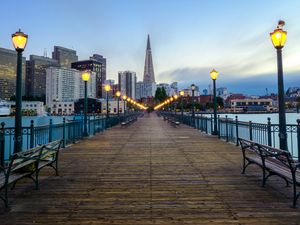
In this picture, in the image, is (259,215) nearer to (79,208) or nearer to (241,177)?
(241,177)

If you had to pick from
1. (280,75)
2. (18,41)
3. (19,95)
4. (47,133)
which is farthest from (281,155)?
(47,133)

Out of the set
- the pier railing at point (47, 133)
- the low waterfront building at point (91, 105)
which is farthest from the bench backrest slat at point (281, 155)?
the low waterfront building at point (91, 105)

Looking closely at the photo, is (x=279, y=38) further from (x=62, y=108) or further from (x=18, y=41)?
(x=62, y=108)

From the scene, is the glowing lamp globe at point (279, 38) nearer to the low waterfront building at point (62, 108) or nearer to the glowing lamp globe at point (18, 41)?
the glowing lamp globe at point (18, 41)

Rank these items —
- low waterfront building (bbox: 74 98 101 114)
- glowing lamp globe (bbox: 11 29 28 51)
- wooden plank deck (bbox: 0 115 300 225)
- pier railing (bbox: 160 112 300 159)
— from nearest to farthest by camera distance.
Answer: wooden plank deck (bbox: 0 115 300 225), glowing lamp globe (bbox: 11 29 28 51), pier railing (bbox: 160 112 300 159), low waterfront building (bbox: 74 98 101 114)

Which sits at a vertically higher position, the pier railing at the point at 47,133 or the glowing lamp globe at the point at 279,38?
the glowing lamp globe at the point at 279,38

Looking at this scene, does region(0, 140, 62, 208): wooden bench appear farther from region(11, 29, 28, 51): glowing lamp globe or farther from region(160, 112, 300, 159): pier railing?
region(160, 112, 300, 159): pier railing

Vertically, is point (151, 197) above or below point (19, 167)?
below

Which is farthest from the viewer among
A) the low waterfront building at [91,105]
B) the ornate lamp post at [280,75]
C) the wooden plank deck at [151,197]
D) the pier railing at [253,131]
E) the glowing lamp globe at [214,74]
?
the low waterfront building at [91,105]

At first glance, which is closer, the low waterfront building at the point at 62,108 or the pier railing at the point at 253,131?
the pier railing at the point at 253,131

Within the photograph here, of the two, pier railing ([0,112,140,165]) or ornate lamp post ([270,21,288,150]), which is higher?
ornate lamp post ([270,21,288,150])

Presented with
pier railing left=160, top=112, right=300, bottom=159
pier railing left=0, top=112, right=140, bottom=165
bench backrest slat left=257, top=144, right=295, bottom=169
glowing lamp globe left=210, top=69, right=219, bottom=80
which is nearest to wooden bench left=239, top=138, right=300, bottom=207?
bench backrest slat left=257, top=144, right=295, bottom=169

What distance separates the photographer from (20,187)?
5965 mm

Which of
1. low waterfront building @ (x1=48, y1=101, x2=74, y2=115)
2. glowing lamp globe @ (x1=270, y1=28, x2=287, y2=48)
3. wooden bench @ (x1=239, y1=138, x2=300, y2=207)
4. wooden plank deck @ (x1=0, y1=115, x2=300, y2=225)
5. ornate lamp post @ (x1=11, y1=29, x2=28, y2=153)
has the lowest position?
wooden plank deck @ (x1=0, y1=115, x2=300, y2=225)
